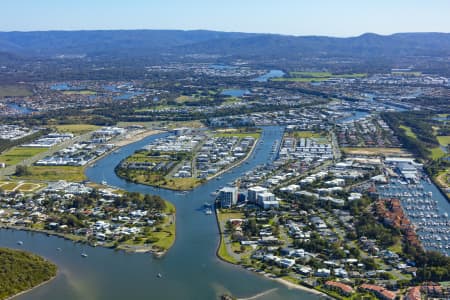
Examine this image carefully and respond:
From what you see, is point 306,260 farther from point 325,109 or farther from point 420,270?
point 325,109

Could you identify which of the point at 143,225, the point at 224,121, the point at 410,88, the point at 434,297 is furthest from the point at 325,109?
the point at 434,297

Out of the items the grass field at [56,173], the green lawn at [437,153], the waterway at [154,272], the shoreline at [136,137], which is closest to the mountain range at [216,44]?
the shoreline at [136,137]

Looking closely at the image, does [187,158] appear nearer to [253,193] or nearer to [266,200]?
[253,193]

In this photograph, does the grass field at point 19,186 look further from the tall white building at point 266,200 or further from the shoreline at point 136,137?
the tall white building at point 266,200

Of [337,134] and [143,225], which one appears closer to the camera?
[143,225]

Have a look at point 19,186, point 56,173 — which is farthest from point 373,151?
point 19,186

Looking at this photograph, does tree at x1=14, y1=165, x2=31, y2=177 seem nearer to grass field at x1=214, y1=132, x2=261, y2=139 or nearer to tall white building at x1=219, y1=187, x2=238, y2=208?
tall white building at x1=219, y1=187, x2=238, y2=208
